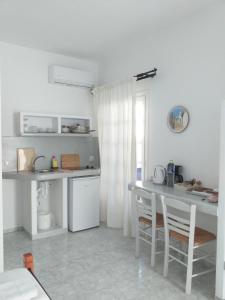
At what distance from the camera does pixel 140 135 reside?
154 inches

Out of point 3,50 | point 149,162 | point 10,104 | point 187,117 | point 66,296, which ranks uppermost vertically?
point 3,50

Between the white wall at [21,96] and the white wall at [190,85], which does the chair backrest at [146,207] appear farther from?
the white wall at [21,96]

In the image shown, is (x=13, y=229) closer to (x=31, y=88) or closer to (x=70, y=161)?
(x=70, y=161)

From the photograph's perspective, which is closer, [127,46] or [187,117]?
[187,117]

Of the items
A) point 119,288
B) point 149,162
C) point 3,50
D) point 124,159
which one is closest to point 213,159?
point 149,162

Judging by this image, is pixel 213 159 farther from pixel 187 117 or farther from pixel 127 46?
pixel 127 46

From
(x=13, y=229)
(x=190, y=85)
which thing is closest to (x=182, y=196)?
(x=190, y=85)

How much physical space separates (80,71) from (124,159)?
1776mm

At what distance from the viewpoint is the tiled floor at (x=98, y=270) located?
7.87 feet

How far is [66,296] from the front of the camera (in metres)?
2.35

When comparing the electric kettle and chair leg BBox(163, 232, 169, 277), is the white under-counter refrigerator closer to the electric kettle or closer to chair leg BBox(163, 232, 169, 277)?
the electric kettle

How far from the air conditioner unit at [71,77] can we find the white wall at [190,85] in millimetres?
1051

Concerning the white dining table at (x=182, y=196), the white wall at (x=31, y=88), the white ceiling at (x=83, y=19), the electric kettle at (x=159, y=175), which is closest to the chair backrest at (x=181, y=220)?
the white dining table at (x=182, y=196)

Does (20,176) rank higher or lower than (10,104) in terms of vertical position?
lower
